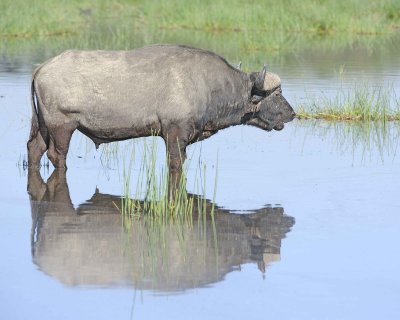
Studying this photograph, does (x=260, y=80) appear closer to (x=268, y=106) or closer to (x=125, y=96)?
(x=268, y=106)

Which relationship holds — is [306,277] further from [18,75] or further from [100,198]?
[18,75]

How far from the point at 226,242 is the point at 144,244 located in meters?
0.64

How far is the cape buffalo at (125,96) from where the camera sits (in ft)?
40.3

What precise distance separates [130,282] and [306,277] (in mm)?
1227

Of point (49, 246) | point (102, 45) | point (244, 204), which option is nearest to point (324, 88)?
point (102, 45)

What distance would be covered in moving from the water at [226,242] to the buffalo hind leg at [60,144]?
18cm

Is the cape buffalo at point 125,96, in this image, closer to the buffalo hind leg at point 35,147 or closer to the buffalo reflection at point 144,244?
the buffalo hind leg at point 35,147

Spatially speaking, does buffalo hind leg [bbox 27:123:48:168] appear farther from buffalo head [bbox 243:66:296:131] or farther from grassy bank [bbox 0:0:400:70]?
grassy bank [bbox 0:0:400:70]

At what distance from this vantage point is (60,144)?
1243 cm

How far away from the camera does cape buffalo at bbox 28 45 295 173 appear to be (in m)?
12.3

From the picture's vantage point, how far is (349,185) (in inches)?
472

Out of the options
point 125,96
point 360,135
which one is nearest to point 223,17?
point 360,135

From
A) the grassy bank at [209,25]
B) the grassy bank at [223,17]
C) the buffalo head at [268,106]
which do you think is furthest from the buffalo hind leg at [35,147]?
the grassy bank at [223,17]

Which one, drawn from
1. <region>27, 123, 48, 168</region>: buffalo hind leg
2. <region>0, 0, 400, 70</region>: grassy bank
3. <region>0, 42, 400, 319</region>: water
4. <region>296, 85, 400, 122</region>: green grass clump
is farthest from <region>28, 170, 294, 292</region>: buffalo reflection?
<region>0, 0, 400, 70</region>: grassy bank
